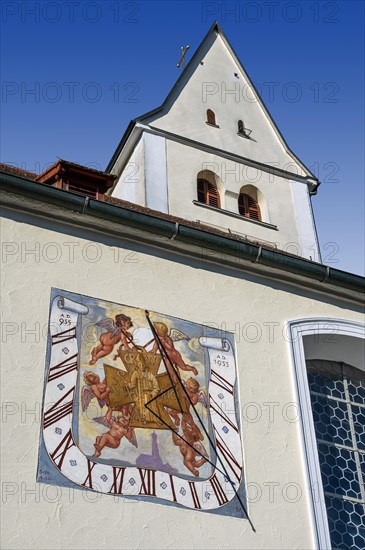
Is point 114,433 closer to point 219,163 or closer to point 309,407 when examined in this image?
point 309,407

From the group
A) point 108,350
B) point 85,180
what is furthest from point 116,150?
point 108,350

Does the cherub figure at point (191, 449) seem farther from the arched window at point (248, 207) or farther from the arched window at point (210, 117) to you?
the arched window at point (210, 117)

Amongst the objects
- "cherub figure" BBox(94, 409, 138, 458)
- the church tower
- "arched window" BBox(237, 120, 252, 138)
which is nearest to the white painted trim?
"cherub figure" BBox(94, 409, 138, 458)

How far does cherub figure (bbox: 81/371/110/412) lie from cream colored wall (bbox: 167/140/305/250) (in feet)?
27.4

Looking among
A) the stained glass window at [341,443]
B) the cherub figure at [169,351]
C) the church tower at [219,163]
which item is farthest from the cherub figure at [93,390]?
the church tower at [219,163]

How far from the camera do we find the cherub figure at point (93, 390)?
6.84 m

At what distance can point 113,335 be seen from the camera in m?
7.29

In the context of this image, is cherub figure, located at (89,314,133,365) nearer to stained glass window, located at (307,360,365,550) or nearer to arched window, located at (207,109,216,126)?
stained glass window, located at (307,360,365,550)

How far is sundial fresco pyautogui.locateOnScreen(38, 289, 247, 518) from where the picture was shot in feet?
21.6

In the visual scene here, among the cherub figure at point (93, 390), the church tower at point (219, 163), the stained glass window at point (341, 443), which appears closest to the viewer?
the cherub figure at point (93, 390)

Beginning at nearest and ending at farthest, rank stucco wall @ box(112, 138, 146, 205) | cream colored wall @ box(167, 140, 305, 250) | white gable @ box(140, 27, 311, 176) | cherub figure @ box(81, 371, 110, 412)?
cherub figure @ box(81, 371, 110, 412)
stucco wall @ box(112, 138, 146, 205)
cream colored wall @ box(167, 140, 305, 250)
white gable @ box(140, 27, 311, 176)

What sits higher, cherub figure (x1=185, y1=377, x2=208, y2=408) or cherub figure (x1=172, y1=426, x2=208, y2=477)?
cherub figure (x1=185, y1=377, x2=208, y2=408)

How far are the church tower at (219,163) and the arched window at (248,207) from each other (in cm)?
2

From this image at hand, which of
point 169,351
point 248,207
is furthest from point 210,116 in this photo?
point 169,351
